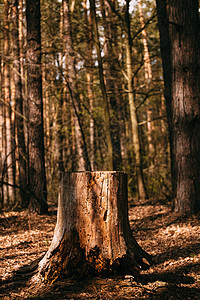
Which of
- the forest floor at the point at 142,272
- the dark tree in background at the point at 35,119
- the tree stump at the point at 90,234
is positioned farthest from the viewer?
the dark tree in background at the point at 35,119

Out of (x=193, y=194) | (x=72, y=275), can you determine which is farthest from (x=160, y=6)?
(x=72, y=275)

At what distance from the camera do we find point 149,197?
9969 millimetres

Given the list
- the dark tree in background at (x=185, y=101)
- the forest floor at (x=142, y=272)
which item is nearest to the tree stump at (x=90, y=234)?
the forest floor at (x=142, y=272)

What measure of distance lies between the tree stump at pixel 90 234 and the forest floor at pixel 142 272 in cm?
14

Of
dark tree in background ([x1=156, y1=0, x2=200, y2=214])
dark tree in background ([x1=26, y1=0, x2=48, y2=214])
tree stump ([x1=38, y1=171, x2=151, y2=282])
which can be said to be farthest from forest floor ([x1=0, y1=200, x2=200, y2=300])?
dark tree in background ([x1=26, y1=0, x2=48, y2=214])

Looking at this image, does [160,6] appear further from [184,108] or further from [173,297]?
[173,297]

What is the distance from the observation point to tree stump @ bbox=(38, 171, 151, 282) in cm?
311

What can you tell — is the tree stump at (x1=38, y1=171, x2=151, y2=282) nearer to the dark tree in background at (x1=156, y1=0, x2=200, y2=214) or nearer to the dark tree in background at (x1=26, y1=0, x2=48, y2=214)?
the dark tree in background at (x1=156, y1=0, x2=200, y2=214)

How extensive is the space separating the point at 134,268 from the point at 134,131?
642cm

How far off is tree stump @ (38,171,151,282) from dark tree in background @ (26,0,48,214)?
4.21m

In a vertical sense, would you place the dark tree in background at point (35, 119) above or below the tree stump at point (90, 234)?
above

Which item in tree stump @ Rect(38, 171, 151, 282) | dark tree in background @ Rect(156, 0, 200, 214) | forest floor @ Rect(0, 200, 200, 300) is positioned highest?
dark tree in background @ Rect(156, 0, 200, 214)

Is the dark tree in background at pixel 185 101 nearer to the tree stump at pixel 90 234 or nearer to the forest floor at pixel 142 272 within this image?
the forest floor at pixel 142 272

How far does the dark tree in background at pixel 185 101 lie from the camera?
565cm
